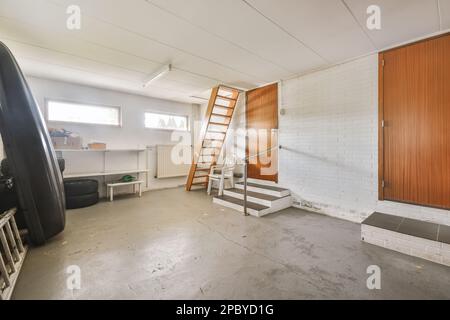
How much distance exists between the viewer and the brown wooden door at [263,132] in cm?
435

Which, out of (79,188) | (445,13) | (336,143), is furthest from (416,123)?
(79,188)

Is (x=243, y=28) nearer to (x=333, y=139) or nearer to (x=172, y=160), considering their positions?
(x=333, y=139)

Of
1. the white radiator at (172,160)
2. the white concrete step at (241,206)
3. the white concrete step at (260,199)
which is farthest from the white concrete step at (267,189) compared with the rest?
the white radiator at (172,160)

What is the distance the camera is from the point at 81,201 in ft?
12.7

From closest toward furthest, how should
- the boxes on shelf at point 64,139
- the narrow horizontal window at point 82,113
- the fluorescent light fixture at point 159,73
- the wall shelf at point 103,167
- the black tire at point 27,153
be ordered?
→ 1. the black tire at point 27,153
2. the fluorescent light fixture at point 159,73
3. the boxes on shelf at point 64,139
4. the wall shelf at point 103,167
5. the narrow horizontal window at point 82,113

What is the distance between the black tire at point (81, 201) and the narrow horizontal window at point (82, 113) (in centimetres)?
176

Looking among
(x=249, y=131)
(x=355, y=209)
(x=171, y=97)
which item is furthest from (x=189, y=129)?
(x=355, y=209)

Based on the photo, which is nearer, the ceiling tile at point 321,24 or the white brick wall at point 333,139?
the ceiling tile at point 321,24

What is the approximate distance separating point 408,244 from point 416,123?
157 cm

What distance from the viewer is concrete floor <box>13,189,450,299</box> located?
161 centimetres

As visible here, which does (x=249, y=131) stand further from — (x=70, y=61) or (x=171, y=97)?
(x=70, y=61)

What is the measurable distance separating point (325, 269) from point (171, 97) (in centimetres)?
524

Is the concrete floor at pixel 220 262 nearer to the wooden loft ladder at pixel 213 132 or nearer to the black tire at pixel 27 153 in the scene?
the black tire at pixel 27 153
